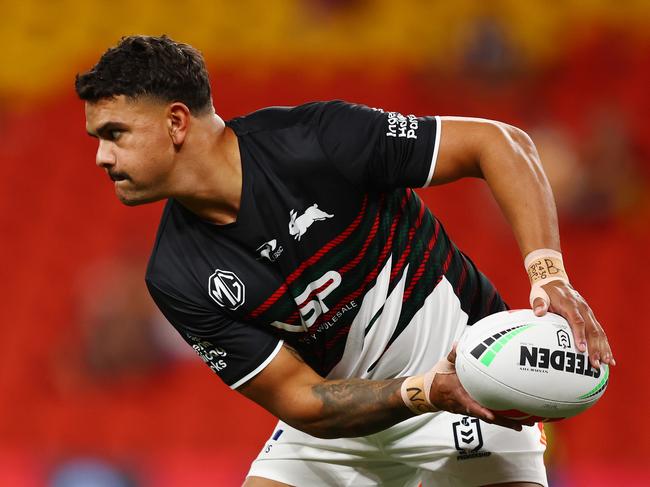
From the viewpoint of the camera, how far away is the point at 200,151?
2928 mm

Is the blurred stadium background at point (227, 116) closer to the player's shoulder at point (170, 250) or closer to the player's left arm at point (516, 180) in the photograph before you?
the player's shoulder at point (170, 250)

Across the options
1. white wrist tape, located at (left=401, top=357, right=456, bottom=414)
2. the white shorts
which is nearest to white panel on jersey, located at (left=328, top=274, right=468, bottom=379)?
the white shorts

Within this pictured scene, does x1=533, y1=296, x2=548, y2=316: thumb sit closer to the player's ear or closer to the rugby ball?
the rugby ball

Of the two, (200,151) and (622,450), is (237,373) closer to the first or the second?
(200,151)

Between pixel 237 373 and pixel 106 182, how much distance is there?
538cm

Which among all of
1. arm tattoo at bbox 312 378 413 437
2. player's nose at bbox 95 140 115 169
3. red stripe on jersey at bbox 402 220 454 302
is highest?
player's nose at bbox 95 140 115 169

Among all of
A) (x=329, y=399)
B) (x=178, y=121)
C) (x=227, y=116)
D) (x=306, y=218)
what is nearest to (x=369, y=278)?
(x=306, y=218)

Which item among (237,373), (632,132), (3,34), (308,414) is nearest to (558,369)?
(308,414)

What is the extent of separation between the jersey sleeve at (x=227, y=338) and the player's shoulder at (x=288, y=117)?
0.51 metres

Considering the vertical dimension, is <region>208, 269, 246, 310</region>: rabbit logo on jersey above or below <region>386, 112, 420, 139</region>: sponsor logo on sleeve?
below

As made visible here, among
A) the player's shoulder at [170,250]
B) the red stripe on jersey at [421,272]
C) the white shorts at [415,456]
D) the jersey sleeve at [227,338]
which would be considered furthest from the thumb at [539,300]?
the player's shoulder at [170,250]

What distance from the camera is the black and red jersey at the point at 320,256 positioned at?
294 cm

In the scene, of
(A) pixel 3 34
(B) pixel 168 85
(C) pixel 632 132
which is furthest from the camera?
(A) pixel 3 34

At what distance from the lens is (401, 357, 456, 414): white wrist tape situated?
2.65 metres
